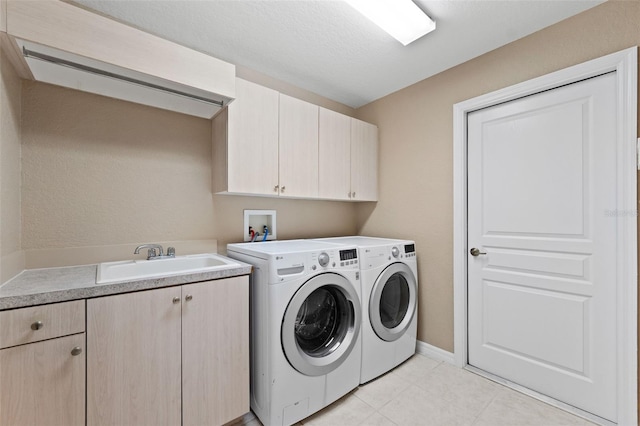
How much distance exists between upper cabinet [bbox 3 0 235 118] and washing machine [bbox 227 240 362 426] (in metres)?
1.04

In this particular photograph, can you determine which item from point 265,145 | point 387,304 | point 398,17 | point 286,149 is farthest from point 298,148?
point 387,304

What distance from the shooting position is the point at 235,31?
174cm

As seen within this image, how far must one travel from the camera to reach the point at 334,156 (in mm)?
2354

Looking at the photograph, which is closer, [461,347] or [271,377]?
[271,377]

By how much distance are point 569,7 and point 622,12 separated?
9.6 inches

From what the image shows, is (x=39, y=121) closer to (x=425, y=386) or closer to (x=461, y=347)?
(x=425, y=386)

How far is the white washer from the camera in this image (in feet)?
6.25

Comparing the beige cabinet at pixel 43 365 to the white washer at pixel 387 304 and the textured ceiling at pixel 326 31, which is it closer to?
the white washer at pixel 387 304

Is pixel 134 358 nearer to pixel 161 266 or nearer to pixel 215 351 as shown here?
pixel 215 351

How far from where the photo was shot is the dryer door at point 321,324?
60.3 inches

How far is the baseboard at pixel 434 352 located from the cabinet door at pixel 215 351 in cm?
155

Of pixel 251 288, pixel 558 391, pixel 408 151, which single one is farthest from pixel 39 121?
pixel 558 391

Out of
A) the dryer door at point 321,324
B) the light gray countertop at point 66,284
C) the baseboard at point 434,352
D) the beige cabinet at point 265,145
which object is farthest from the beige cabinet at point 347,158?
the baseboard at point 434,352

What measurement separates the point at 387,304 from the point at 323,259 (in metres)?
0.83
